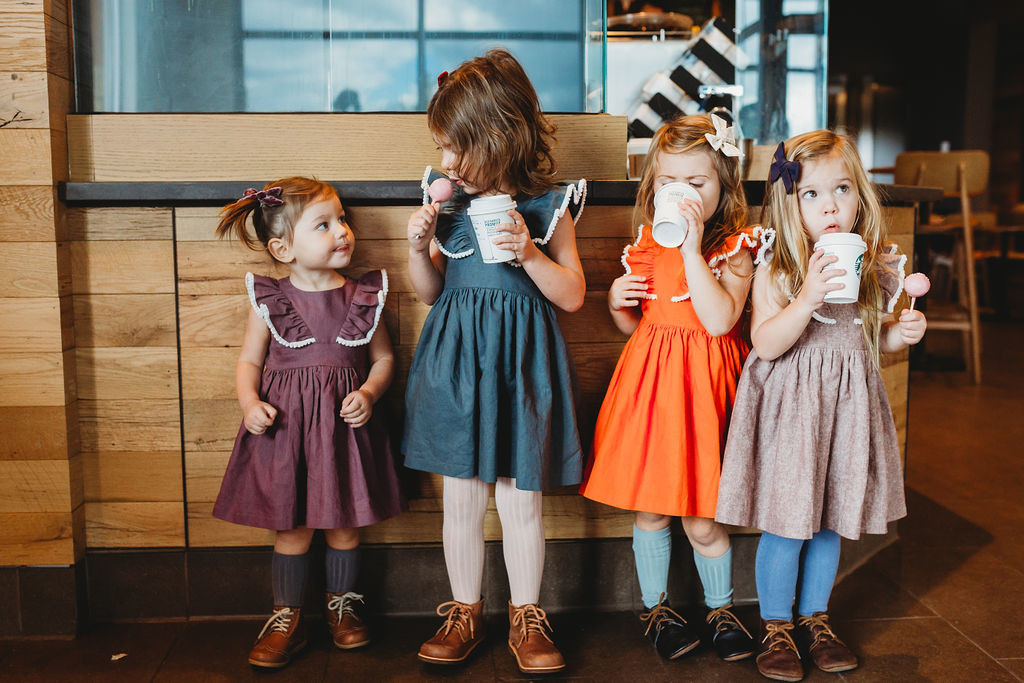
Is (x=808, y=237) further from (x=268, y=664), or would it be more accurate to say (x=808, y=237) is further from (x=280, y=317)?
(x=268, y=664)

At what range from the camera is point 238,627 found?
182 centimetres

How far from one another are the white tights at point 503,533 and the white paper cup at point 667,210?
0.56 meters

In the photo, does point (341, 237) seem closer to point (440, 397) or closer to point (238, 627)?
point (440, 397)

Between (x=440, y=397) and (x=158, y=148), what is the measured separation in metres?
0.82

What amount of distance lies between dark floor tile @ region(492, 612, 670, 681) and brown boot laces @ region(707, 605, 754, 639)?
14 centimetres

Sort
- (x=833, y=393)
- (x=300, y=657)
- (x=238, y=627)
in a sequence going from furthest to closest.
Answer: (x=238, y=627) < (x=300, y=657) < (x=833, y=393)

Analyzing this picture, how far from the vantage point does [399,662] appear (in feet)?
5.49

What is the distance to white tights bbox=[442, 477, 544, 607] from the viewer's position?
165 centimetres

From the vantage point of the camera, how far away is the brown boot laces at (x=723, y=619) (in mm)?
1711

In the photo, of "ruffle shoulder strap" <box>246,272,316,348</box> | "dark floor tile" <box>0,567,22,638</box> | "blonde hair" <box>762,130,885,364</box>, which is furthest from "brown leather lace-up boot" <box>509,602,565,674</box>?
"dark floor tile" <box>0,567,22,638</box>

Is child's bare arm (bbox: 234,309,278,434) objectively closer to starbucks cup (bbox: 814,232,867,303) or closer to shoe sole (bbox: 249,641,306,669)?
shoe sole (bbox: 249,641,306,669)

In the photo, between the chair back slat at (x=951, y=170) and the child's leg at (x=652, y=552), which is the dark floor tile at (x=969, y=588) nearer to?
the child's leg at (x=652, y=552)

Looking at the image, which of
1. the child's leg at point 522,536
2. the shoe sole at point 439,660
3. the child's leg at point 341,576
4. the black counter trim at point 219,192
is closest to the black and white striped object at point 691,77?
the black counter trim at point 219,192

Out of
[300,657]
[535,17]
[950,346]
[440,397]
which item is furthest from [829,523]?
[950,346]
